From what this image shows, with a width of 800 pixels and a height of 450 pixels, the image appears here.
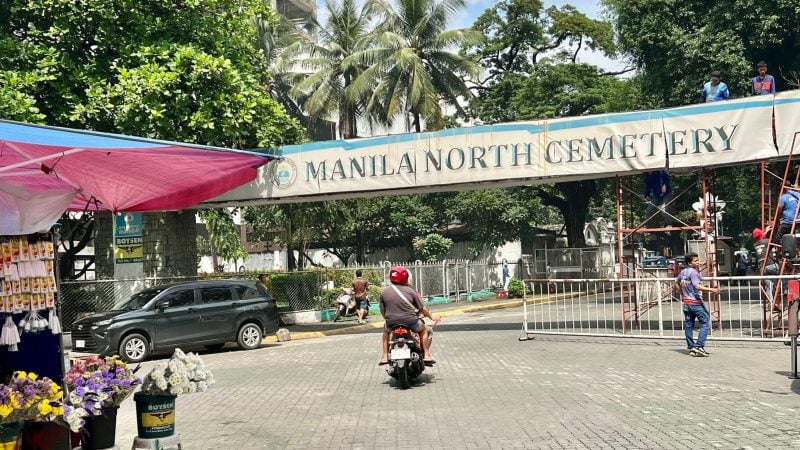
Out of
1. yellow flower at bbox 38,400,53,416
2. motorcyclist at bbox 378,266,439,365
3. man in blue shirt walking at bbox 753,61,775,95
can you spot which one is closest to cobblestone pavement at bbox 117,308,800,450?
motorcyclist at bbox 378,266,439,365

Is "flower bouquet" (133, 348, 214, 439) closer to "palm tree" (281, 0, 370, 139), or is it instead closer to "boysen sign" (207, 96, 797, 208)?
"boysen sign" (207, 96, 797, 208)

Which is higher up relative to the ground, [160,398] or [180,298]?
[180,298]

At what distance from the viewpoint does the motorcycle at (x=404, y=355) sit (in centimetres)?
1110

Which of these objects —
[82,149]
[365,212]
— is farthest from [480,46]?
[82,149]

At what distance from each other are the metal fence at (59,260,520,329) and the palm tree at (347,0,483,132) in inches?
300

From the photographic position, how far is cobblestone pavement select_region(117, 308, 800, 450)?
26.4 ft

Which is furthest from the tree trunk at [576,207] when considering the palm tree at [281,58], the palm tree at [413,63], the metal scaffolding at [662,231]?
the metal scaffolding at [662,231]

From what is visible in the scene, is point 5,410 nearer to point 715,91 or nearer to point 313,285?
point 715,91

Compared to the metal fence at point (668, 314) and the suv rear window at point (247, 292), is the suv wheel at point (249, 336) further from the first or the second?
the metal fence at point (668, 314)

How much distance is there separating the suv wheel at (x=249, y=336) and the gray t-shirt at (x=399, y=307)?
779 cm

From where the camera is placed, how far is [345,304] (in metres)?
25.3

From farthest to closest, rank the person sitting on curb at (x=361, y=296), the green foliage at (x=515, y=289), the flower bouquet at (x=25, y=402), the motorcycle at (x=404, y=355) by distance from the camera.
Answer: the green foliage at (x=515, y=289), the person sitting on curb at (x=361, y=296), the motorcycle at (x=404, y=355), the flower bouquet at (x=25, y=402)

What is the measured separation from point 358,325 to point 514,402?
1403 centimetres

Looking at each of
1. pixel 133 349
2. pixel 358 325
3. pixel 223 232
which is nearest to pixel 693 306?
pixel 133 349
